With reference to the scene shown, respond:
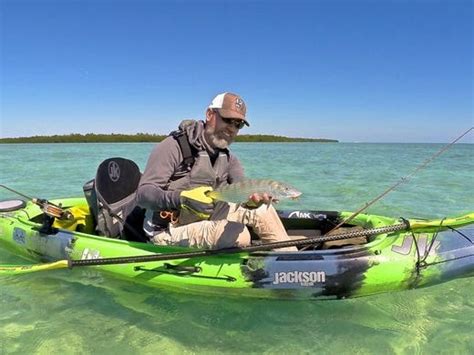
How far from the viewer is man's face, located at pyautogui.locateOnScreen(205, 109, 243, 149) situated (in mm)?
4039

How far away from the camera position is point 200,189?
3596 millimetres

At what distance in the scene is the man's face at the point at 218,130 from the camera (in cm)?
404

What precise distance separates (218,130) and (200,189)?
0.73 meters

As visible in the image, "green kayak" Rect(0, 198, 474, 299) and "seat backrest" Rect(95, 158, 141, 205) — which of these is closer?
"green kayak" Rect(0, 198, 474, 299)

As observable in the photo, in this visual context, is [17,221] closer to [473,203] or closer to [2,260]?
[2,260]

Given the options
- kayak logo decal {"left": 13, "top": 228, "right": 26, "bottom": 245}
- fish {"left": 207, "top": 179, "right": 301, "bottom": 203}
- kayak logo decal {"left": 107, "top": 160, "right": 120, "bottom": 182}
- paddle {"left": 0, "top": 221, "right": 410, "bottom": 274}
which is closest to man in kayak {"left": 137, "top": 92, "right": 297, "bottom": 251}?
paddle {"left": 0, "top": 221, "right": 410, "bottom": 274}

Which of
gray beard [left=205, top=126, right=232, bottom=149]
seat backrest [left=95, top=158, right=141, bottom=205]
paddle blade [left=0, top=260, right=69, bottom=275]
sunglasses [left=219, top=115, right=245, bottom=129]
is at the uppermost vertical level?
sunglasses [left=219, top=115, right=245, bottom=129]

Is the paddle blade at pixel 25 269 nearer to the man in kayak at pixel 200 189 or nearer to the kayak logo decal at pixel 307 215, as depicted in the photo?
the man in kayak at pixel 200 189

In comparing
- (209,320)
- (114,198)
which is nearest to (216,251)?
(209,320)

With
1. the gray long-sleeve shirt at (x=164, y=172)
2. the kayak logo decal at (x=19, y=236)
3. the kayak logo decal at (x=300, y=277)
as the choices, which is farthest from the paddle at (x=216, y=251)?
the kayak logo decal at (x=19, y=236)

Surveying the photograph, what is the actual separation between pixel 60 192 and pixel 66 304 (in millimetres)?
10164

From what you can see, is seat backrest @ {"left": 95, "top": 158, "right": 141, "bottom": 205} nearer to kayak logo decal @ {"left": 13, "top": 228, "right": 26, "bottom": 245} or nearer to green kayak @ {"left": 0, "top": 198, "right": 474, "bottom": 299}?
green kayak @ {"left": 0, "top": 198, "right": 474, "bottom": 299}

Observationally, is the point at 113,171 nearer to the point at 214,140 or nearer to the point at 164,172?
the point at 164,172

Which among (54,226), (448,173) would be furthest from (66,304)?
(448,173)
